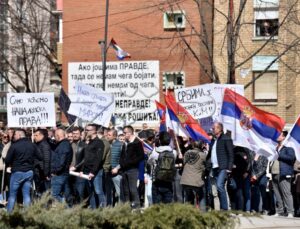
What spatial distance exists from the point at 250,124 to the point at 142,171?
99.0 inches

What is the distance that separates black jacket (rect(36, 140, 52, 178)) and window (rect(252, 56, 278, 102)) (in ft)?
61.8

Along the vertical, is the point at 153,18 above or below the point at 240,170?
above

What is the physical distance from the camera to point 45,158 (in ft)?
55.6

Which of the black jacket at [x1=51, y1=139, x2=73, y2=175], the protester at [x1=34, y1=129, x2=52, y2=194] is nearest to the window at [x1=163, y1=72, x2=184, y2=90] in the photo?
the protester at [x1=34, y1=129, x2=52, y2=194]

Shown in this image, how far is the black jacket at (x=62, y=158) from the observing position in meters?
16.6

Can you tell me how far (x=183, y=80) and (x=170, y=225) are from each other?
87.4ft

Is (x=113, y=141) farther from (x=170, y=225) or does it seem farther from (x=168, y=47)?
(x=168, y=47)

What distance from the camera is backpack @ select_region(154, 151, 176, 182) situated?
1496 centimetres

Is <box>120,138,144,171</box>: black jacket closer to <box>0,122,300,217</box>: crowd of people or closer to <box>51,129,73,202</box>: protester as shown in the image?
<box>0,122,300,217</box>: crowd of people

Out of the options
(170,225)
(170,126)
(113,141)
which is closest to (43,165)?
(113,141)

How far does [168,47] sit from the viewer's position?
3506 cm

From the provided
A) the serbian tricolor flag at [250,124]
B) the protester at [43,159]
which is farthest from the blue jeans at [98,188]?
the serbian tricolor flag at [250,124]

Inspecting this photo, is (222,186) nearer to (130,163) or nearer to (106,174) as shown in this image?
(130,163)

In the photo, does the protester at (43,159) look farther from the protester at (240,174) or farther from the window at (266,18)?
the window at (266,18)
